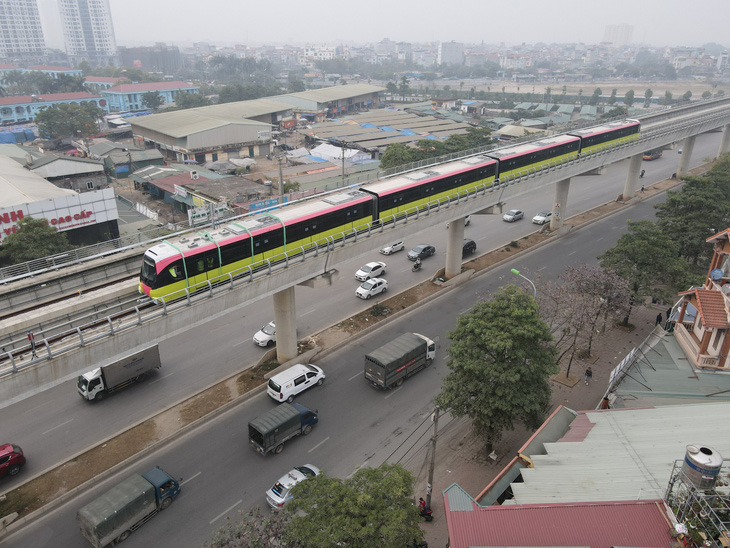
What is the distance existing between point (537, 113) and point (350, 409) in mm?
114485

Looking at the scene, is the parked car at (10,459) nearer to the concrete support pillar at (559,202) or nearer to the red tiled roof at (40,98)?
the concrete support pillar at (559,202)

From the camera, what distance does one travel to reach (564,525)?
42.8 feet

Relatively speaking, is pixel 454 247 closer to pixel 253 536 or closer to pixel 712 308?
pixel 712 308

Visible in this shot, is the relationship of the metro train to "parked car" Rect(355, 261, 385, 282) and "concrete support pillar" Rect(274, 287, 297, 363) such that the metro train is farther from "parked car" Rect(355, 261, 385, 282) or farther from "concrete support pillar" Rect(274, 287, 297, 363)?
"parked car" Rect(355, 261, 385, 282)

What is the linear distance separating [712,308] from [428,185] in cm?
1930

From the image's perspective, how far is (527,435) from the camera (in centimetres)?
2453

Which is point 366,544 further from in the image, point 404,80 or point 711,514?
point 404,80


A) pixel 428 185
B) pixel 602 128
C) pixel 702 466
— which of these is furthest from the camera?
pixel 602 128

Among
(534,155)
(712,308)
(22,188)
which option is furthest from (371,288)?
(22,188)

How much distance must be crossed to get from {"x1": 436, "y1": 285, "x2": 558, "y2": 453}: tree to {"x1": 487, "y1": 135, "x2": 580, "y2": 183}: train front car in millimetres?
22399

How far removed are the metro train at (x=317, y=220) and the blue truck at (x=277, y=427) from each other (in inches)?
275

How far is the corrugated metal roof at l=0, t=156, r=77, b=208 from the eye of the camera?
4150 cm

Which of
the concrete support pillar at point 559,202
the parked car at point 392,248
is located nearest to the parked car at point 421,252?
the parked car at point 392,248

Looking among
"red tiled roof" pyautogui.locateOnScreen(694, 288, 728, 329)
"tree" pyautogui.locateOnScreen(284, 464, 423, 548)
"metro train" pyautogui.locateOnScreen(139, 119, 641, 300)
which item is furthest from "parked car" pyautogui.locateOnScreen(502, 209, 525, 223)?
"tree" pyautogui.locateOnScreen(284, 464, 423, 548)
